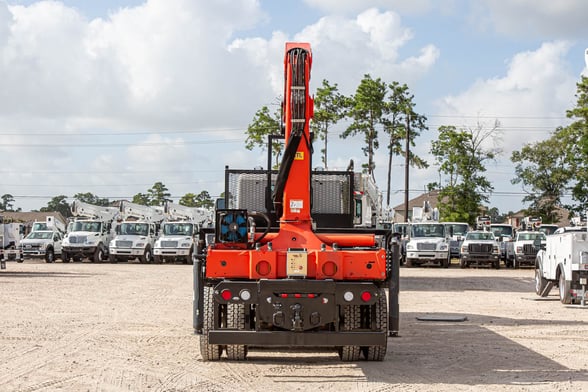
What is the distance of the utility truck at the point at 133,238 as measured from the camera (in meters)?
46.4

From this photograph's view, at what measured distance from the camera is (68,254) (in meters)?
46.8

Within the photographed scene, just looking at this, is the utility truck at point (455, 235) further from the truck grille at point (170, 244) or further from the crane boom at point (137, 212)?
the crane boom at point (137, 212)

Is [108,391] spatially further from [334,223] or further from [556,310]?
[556,310]

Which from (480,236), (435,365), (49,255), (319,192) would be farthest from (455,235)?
(435,365)

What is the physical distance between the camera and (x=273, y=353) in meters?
12.4

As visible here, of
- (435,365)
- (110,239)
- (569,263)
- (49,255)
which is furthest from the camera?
(110,239)

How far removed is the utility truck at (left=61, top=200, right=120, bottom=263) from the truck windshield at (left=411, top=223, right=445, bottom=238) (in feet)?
51.4

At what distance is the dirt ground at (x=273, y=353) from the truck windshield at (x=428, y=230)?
2057 centimetres

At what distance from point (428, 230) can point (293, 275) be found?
3339 centimetres

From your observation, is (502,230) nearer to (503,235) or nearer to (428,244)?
(503,235)

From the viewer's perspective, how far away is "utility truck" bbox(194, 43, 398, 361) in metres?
10.5

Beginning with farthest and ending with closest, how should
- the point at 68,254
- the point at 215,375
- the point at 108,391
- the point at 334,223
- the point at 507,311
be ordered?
the point at 68,254, the point at 507,311, the point at 334,223, the point at 215,375, the point at 108,391

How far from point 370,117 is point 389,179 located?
5.32 metres

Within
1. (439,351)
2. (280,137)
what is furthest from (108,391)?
(439,351)
